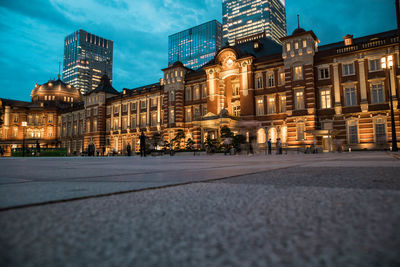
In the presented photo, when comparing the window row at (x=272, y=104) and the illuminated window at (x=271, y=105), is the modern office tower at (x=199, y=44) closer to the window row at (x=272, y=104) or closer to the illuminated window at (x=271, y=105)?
the window row at (x=272, y=104)

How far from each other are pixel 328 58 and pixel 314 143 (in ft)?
30.5

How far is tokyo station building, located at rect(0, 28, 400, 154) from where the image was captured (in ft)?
75.7

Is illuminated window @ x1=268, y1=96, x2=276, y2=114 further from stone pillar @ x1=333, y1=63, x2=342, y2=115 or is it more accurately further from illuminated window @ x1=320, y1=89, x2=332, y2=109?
stone pillar @ x1=333, y1=63, x2=342, y2=115

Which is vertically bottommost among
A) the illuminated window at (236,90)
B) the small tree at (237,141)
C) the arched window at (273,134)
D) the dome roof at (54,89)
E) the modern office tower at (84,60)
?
the small tree at (237,141)

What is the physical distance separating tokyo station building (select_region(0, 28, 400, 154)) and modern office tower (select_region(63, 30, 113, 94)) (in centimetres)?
10574

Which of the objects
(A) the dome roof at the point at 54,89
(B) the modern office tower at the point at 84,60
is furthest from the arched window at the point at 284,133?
(B) the modern office tower at the point at 84,60

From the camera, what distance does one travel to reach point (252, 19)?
370 ft

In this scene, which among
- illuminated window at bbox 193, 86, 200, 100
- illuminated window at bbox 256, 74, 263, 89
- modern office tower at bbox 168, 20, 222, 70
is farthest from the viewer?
modern office tower at bbox 168, 20, 222, 70

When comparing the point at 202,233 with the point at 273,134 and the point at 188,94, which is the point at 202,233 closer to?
the point at 273,134

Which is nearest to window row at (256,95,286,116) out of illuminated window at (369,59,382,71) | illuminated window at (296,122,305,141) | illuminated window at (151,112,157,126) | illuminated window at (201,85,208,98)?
illuminated window at (296,122,305,141)

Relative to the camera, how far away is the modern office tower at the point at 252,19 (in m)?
110

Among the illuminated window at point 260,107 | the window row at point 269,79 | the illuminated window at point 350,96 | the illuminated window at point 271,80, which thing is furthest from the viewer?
the illuminated window at point 260,107

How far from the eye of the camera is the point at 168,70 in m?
35.9

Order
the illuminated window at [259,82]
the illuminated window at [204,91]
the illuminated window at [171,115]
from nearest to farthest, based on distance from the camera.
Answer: the illuminated window at [259,82], the illuminated window at [204,91], the illuminated window at [171,115]
